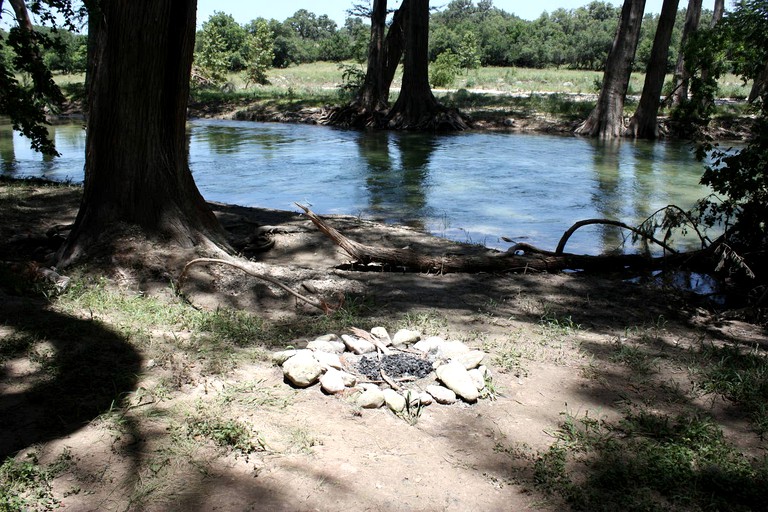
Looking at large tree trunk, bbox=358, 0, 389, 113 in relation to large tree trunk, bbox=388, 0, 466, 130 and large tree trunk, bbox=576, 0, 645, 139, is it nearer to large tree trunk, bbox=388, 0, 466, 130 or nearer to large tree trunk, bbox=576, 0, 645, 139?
large tree trunk, bbox=388, 0, 466, 130

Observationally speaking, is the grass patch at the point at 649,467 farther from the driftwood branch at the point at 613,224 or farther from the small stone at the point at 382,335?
the driftwood branch at the point at 613,224

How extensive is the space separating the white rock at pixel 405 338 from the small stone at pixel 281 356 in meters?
0.78

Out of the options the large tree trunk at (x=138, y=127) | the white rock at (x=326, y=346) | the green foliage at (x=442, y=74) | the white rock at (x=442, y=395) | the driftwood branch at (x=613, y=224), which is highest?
the green foliage at (x=442, y=74)

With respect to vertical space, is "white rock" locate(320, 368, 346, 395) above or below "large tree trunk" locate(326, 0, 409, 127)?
below

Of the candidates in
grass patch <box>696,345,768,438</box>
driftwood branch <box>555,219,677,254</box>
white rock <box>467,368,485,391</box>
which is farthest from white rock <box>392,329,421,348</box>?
driftwood branch <box>555,219,677,254</box>

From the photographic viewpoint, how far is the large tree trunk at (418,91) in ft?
85.0

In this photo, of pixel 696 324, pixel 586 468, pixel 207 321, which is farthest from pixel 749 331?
pixel 207 321

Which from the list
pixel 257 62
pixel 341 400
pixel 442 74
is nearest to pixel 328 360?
pixel 341 400

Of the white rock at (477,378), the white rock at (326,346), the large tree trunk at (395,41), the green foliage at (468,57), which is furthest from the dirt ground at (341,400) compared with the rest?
the green foliage at (468,57)

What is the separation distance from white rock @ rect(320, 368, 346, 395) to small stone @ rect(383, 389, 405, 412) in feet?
0.94

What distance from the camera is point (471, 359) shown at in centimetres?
455

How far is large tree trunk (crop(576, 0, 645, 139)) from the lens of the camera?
23.1m

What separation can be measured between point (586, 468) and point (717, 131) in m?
23.1

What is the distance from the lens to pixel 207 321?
523 centimetres
